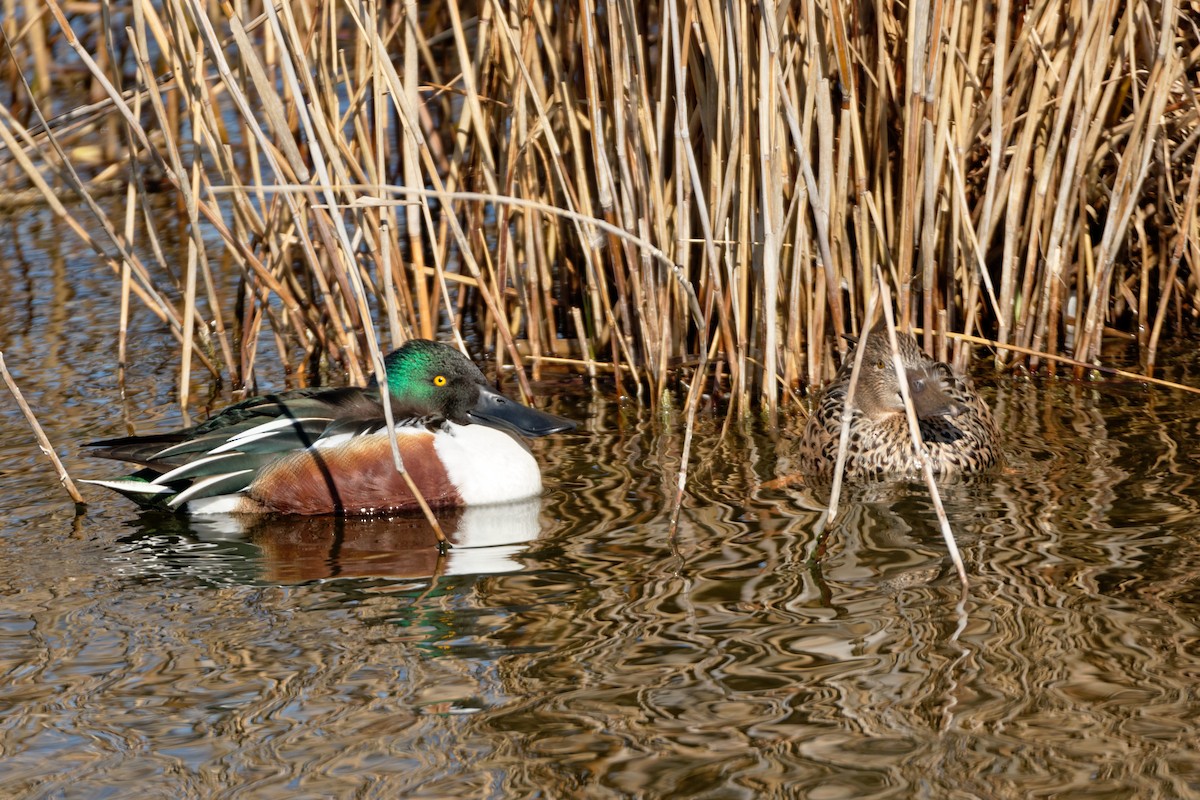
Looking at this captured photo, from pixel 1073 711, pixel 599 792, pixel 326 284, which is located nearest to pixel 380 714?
pixel 599 792

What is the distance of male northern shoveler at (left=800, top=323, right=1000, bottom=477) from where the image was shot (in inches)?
223

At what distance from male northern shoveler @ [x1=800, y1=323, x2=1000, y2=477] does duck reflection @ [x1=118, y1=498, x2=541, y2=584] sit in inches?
43.8

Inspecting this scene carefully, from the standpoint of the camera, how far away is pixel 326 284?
19.6 feet

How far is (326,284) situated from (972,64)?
2.68 m

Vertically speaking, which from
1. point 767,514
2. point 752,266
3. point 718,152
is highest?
point 718,152

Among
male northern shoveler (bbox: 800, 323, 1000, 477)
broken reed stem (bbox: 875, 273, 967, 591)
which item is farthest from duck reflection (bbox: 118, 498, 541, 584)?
broken reed stem (bbox: 875, 273, 967, 591)

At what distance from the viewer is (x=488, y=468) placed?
217 inches

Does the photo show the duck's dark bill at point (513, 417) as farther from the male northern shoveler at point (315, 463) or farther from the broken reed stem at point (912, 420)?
the broken reed stem at point (912, 420)

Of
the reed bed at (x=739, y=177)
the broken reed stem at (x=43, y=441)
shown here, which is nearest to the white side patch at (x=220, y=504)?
the broken reed stem at (x=43, y=441)

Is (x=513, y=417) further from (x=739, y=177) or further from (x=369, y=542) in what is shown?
(x=739, y=177)

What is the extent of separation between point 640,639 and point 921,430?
2.16 meters

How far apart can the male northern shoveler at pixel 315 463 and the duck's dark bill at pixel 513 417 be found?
0.41 feet

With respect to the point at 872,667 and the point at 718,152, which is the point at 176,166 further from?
the point at 872,667

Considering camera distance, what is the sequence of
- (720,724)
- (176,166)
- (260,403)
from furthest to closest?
(176,166)
(260,403)
(720,724)
